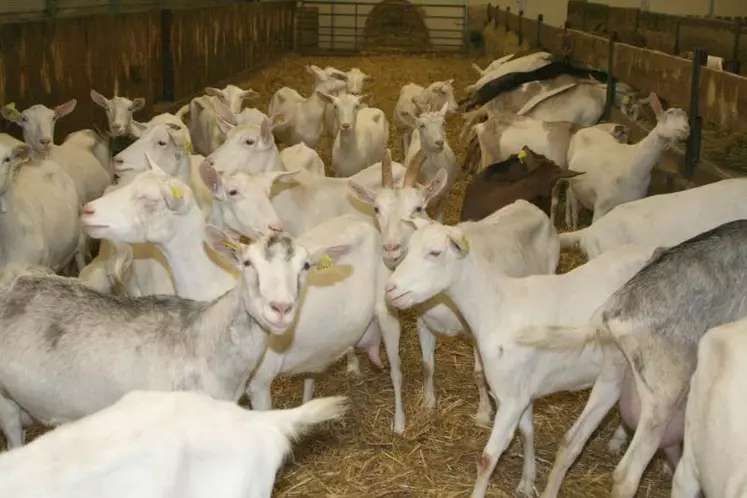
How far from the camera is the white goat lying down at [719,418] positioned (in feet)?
10.2

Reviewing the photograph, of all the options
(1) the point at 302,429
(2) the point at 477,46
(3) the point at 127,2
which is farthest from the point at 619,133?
(2) the point at 477,46

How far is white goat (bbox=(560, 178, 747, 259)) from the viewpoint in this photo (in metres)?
6.01

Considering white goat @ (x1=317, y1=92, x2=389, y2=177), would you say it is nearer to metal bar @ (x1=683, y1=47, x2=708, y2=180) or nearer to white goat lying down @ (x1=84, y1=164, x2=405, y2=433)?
metal bar @ (x1=683, y1=47, x2=708, y2=180)

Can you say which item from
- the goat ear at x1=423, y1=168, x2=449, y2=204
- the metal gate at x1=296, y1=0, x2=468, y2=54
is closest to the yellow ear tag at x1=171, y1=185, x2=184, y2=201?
the goat ear at x1=423, y1=168, x2=449, y2=204

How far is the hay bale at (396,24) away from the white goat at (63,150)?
20.6 metres

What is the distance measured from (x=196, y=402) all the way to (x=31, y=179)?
461cm

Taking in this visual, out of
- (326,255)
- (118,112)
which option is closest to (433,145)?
(118,112)

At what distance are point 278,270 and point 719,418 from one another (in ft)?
6.15

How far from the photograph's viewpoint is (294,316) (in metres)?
3.86

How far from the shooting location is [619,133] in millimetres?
9484

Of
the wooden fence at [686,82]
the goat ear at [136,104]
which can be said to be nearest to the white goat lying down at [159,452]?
the wooden fence at [686,82]

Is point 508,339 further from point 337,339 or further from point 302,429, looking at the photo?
point 302,429

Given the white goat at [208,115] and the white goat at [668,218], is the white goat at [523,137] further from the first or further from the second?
the white goat at [668,218]

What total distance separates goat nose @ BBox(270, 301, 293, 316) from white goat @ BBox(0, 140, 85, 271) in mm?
3017
